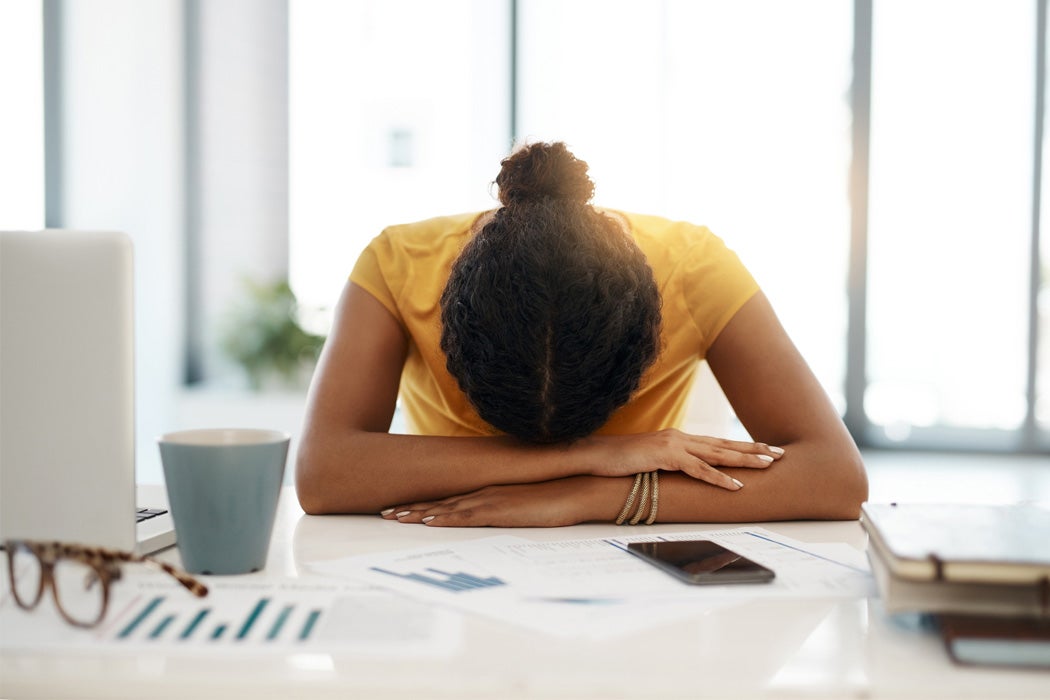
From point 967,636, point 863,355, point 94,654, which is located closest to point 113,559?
point 94,654

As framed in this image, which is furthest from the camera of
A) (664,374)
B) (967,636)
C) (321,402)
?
(664,374)

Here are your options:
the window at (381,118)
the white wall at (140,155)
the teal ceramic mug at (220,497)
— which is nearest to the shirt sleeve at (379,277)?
the teal ceramic mug at (220,497)

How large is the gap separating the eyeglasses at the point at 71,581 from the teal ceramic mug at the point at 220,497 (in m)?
0.04

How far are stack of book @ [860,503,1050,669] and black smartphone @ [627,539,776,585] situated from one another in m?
0.12

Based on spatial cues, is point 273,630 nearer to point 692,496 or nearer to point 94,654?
point 94,654

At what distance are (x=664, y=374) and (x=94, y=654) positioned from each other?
0.99 m

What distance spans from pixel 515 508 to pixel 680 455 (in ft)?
0.70

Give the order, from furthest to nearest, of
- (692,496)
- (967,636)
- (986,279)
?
(986,279) → (692,496) → (967,636)

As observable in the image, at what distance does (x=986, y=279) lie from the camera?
13.4ft

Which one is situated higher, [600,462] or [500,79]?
[500,79]

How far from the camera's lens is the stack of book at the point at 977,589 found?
0.59 metres

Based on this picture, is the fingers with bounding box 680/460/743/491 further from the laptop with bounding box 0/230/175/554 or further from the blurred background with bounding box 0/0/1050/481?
the blurred background with bounding box 0/0/1050/481

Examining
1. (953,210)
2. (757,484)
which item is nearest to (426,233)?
(757,484)

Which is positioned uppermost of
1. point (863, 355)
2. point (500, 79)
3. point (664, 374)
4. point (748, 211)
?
point (500, 79)
